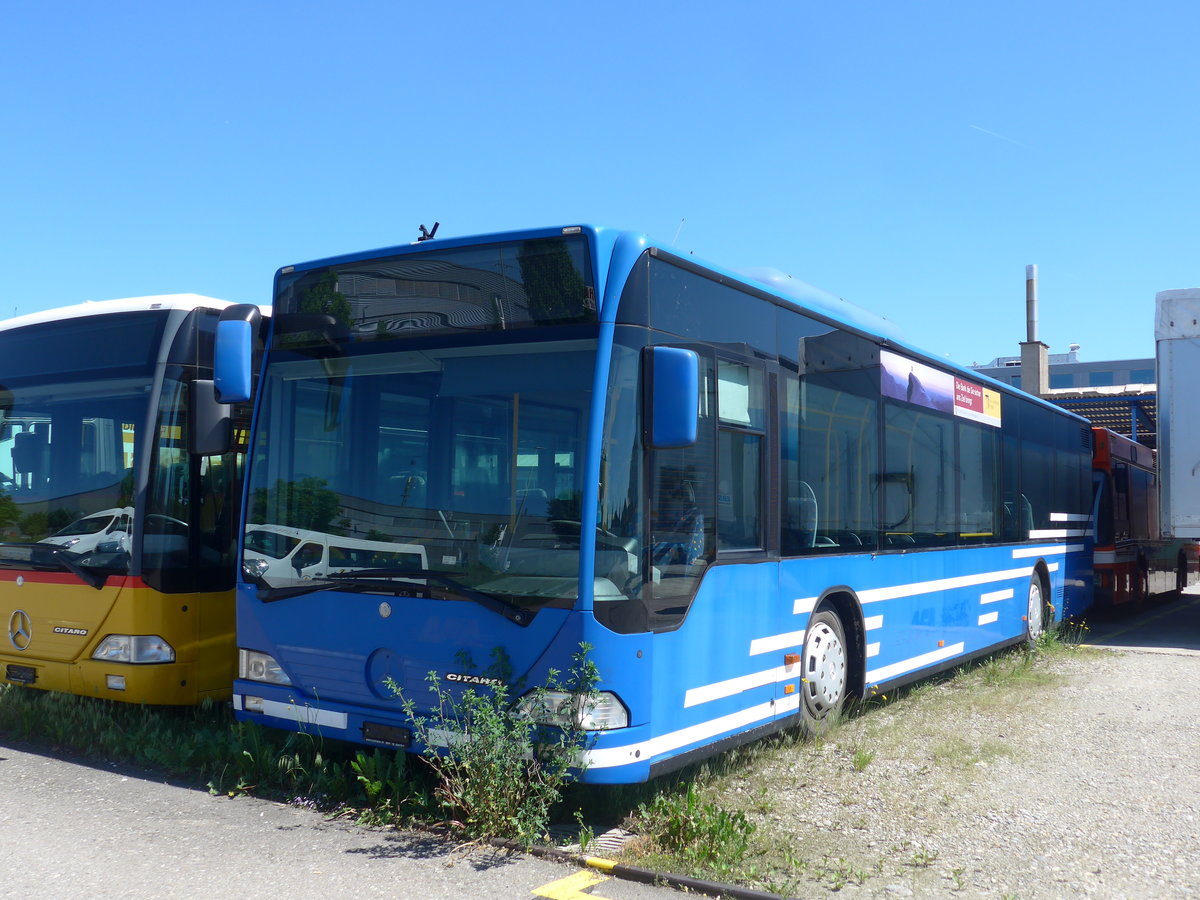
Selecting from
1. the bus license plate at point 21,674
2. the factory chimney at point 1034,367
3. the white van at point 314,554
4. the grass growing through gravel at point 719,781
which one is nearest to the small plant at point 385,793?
the grass growing through gravel at point 719,781

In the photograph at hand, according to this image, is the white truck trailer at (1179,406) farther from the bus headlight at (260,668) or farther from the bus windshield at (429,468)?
the bus headlight at (260,668)

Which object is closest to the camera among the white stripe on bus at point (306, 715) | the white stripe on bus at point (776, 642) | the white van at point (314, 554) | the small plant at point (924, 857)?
the small plant at point (924, 857)

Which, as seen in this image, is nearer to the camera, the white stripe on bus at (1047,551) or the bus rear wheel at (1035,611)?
the white stripe on bus at (1047,551)

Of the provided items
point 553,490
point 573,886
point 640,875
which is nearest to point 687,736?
point 640,875

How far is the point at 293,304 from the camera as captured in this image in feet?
21.9

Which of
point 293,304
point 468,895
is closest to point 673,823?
point 468,895

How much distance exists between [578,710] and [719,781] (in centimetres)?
166

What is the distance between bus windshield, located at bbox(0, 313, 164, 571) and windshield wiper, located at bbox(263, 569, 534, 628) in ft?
5.85

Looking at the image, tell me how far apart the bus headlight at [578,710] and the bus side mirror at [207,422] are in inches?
116

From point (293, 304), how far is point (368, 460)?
1.26 metres

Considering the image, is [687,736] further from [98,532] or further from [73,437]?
[73,437]

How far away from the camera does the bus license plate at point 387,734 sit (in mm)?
5785

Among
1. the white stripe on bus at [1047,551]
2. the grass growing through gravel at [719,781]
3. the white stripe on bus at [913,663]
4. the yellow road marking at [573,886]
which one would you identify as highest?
the white stripe on bus at [1047,551]

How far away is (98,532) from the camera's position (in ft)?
24.5
